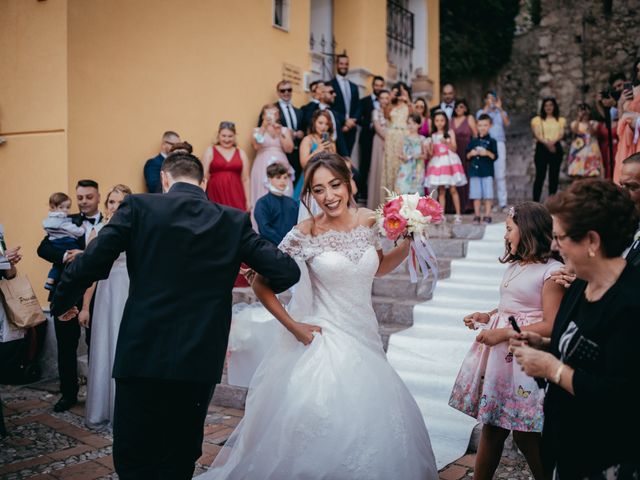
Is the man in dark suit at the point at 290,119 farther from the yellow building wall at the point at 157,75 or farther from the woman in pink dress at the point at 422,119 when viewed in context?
the woman in pink dress at the point at 422,119

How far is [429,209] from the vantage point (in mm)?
3477

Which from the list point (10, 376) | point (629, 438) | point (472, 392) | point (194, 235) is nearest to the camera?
point (629, 438)

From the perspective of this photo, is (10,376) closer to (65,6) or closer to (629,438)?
(65,6)

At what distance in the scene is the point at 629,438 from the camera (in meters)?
1.98

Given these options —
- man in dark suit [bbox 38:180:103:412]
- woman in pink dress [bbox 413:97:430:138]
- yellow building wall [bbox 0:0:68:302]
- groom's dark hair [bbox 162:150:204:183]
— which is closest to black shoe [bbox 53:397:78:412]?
man in dark suit [bbox 38:180:103:412]

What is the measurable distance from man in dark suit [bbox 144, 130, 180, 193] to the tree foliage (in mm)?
12406

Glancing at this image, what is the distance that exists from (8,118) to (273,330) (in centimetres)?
444

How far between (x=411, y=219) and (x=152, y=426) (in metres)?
1.75

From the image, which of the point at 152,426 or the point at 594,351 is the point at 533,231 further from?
the point at 152,426

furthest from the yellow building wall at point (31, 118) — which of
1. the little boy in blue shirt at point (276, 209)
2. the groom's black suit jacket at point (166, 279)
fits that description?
the groom's black suit jacket at point (166, 279)

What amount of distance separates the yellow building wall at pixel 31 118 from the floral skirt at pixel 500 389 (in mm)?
5168

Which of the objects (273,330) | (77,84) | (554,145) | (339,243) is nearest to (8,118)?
(77,84)

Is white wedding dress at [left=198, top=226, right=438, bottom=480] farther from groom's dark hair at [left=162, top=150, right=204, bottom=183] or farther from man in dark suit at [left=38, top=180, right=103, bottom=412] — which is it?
man in dark suit at [left=38, top=180, right=103, bottom=412]

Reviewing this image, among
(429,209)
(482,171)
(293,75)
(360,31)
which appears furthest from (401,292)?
(360,31)
